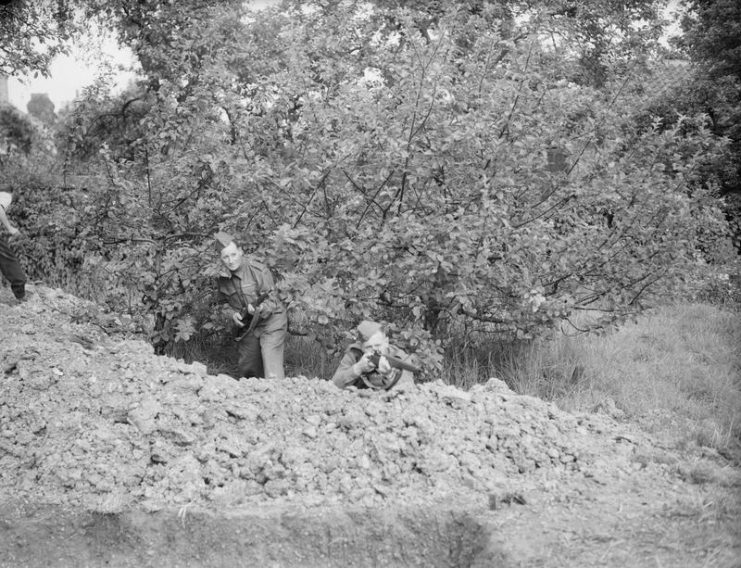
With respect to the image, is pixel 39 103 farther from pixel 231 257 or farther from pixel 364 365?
pixel 364 365

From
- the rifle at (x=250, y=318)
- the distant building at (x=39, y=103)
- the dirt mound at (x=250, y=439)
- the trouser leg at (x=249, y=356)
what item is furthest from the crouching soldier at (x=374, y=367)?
the distant building at (x=39, y=103)

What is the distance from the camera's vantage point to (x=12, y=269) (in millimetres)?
7145

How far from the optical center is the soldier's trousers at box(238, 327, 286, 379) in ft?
18.8

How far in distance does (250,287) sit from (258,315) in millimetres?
229

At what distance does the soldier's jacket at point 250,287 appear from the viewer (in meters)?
5.57

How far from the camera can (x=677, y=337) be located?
7.73 metres

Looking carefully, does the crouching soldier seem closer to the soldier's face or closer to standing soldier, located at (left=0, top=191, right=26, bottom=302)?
the soldier's face

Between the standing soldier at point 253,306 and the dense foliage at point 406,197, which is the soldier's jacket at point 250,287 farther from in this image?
the dense foliage at point 406,197

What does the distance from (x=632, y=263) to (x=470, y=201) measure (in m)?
1.52

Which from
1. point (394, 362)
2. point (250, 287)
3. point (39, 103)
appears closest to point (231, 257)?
point (250, 287)

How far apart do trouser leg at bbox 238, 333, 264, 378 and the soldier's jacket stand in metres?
0.22

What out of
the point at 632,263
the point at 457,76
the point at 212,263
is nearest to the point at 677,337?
the point at 632,263

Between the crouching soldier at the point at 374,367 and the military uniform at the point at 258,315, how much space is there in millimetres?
907

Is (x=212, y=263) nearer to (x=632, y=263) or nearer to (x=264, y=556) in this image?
(x=264, y=556)
